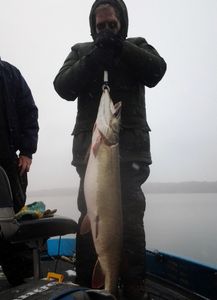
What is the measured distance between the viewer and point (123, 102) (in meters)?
3.40

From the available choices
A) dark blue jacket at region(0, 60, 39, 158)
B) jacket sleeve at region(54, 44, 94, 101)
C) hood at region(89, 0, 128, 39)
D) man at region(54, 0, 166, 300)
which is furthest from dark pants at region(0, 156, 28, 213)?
hood at region(89, 0, 128, 39)

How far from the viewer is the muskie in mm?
2797

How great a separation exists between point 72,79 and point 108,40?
501 millimetres

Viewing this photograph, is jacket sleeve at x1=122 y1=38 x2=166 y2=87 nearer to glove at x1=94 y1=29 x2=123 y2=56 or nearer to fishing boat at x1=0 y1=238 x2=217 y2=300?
glove at x1=94 y1=29 x2=123 y2=56

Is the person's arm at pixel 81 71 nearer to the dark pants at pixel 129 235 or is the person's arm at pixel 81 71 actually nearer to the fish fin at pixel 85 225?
the dark pants at pixel 129 235

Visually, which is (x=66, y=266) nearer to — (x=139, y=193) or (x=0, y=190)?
(x=139, y=193)

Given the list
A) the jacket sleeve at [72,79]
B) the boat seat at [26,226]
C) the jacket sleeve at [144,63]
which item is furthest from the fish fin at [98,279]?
the jacket sleeve at [144,63]

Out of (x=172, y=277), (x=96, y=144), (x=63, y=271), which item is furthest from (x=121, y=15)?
(x=63, y=271)

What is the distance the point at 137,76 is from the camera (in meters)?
3.45

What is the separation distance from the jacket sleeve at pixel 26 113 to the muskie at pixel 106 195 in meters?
1.76

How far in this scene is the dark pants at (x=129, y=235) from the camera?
3.04 meters

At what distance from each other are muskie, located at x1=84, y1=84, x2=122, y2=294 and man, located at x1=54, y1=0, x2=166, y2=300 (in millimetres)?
258

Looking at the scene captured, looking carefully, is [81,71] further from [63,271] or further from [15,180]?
[63,271]

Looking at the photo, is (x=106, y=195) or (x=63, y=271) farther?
(x=63, y=271)
